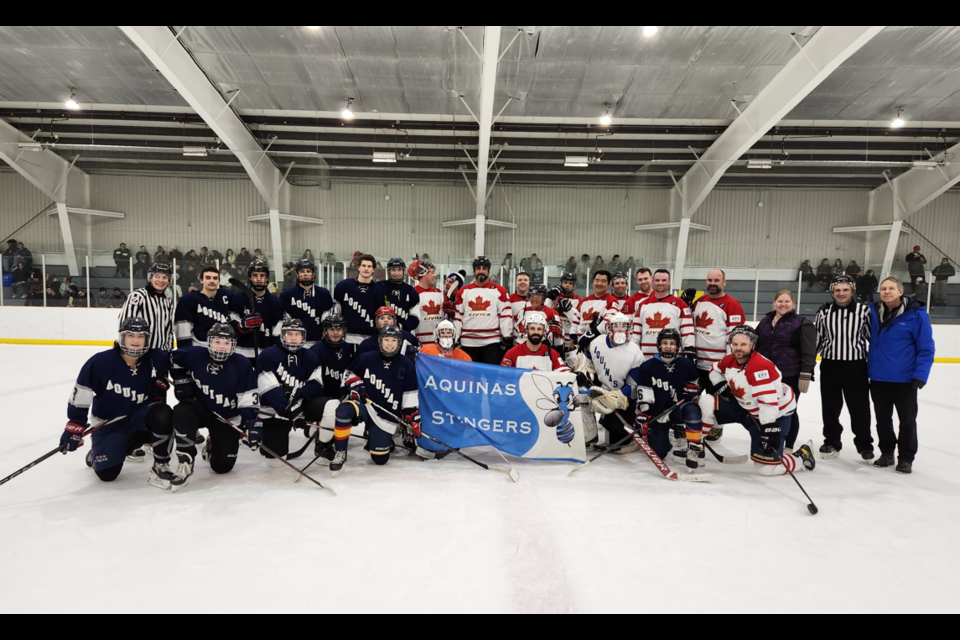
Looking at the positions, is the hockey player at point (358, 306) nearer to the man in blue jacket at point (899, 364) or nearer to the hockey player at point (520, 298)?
the hockey player at point (520, 298)

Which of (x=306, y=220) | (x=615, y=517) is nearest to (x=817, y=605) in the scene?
(x=615, y=517)

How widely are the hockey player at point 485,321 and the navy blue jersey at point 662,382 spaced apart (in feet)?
5.23

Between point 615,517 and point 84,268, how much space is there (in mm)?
12652

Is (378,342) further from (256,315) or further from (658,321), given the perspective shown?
(658,321)


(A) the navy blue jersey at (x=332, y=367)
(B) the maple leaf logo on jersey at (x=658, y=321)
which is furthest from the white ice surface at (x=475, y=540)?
(B) the maple leaf logo on jersey at (x=658, y=321)

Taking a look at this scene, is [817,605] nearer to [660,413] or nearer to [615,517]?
[615,517]

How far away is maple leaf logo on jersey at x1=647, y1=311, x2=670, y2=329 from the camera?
4848 millimetres

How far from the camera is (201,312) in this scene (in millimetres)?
4422

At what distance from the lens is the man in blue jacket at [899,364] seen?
4.20 m

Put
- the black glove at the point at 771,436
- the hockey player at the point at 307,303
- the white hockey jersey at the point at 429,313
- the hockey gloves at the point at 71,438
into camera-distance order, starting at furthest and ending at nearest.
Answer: the white hockey jersey at the point at 429,313
the hockey player at the point at 307,303
the black glove at the point at 771,436
the hockey gloves at the point at 71,438

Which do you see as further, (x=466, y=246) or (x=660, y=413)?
(x=466, y=246)

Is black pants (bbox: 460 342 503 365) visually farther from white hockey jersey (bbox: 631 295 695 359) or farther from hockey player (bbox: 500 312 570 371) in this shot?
white hockey jersey (bbox: 631 295 695 359)

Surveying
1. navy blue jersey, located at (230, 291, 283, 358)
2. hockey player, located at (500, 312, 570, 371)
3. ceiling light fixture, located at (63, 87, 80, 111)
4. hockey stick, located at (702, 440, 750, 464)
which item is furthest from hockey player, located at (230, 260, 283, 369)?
ceiling light fixture, located at (63, 87, 80, 111)

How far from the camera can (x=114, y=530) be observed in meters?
2.95
